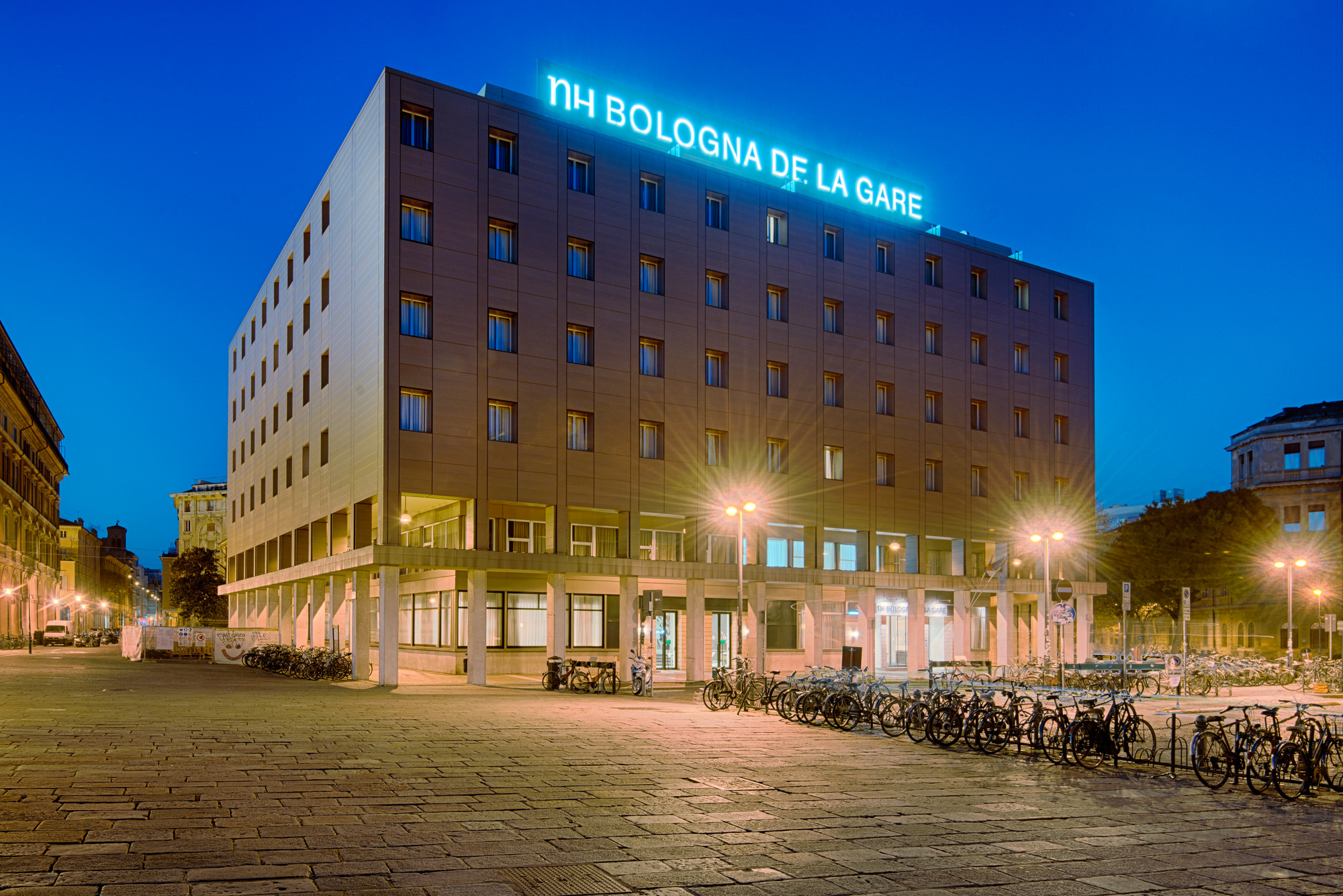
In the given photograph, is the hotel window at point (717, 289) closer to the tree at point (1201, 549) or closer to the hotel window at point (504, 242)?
the hotel window at point (504, 242)

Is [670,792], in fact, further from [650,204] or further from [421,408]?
[650,204]

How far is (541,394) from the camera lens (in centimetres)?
4100

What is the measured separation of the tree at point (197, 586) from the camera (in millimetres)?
97938

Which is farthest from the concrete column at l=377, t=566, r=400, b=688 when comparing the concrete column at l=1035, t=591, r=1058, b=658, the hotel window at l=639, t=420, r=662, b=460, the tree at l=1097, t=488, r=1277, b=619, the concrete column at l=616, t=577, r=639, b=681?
the tree at l=1097, t=488, r=1277, b=619

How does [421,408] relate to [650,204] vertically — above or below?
below

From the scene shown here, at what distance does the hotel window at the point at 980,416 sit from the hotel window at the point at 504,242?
86.1 ft

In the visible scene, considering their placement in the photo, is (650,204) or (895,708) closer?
(895,708)

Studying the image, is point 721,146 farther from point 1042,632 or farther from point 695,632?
point 1042,632

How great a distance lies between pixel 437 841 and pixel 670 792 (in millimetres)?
4306

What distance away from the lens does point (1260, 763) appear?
15.9 m

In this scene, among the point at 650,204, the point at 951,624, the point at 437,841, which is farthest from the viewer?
the point at 951,624

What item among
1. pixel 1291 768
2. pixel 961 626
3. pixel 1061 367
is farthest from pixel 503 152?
pixel 1061 367

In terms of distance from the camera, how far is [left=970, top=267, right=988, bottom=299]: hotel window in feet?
184

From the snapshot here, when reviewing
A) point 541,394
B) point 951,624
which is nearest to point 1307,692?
point 951,624
